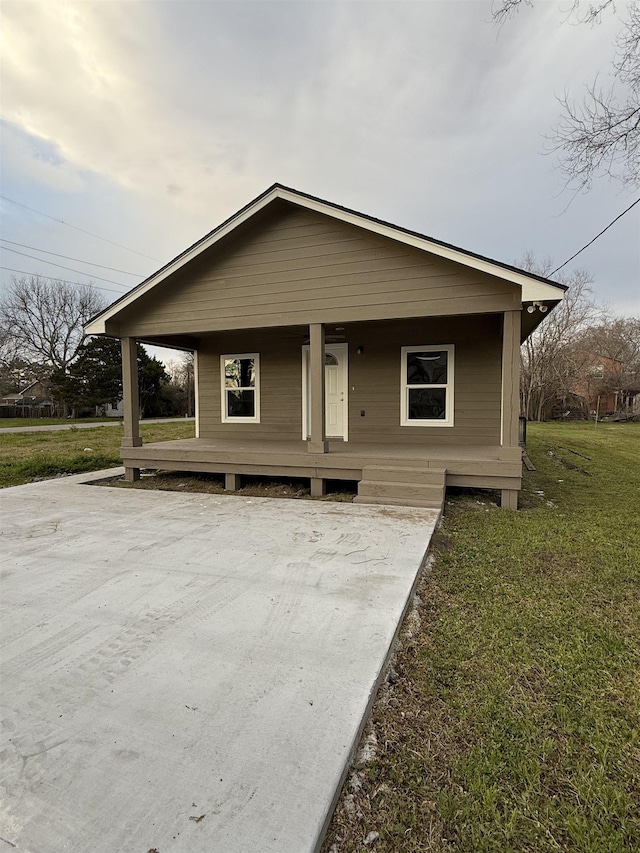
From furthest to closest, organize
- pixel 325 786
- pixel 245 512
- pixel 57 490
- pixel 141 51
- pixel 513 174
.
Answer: pixel 513 174 < pixel 141 51 < pixel 57 490 < pixel 245 512 < pixel 325 786

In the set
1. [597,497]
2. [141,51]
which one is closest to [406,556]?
[597,497]

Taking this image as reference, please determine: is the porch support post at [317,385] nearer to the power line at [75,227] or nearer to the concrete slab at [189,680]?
the concrete slab at [189,680]

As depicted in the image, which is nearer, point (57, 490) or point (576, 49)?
point (576, 49)

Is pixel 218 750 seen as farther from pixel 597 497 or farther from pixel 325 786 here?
pixel 597 497

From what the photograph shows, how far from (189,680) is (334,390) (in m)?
6.59

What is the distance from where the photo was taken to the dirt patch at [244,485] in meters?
6.67

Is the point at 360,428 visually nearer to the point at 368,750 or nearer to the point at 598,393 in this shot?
the point at 368,750

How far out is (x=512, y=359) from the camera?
552cm

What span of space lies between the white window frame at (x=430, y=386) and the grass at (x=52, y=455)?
656 cm

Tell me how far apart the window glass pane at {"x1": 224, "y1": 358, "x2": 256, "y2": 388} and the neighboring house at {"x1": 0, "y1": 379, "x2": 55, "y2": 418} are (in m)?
29.1

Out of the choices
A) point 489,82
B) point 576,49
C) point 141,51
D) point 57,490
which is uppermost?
point 141,51

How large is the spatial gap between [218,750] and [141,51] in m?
12.6

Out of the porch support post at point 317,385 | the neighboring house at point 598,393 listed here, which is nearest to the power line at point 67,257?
the porch support post at point 317,385

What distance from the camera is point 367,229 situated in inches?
233
